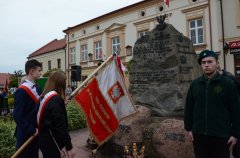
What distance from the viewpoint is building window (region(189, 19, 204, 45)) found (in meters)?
20.2

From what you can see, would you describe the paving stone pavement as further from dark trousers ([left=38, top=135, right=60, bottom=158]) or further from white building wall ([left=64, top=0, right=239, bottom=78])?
white building wall ([left=64, top=0, right=239, bottom=78])

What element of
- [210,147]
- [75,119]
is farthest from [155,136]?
[75,119]

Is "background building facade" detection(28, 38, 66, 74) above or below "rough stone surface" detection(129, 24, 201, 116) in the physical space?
above

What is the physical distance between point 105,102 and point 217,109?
2.03m

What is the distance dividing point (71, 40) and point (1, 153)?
96.3ft

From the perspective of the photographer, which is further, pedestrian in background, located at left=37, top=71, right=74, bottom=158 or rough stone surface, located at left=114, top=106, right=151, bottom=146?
rough stone surface, located at left=114, top=106, right=151, bottom=146

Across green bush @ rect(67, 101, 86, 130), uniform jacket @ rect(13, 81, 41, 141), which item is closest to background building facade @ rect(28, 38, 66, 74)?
green bush @ rect(67, 101, 86, 130)

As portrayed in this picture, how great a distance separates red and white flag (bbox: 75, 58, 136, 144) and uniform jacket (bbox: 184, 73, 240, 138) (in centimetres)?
175

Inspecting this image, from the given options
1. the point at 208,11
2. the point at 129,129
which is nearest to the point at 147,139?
the point at 129,129

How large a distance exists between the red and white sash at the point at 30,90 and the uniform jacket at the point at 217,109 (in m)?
2.13

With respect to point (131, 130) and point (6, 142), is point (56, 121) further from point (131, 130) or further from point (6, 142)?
point (6, 142)

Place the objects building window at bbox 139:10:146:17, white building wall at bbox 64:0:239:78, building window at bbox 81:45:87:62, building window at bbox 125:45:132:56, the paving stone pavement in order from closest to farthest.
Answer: the paving stone pavement, white building wall at bbox 64:0:239:78, building window at bbox 139:10:146:17, building window at bbox 125:45:132:56, building window at bbox 81:45:87:62

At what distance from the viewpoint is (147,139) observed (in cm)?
516

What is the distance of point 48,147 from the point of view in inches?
132
